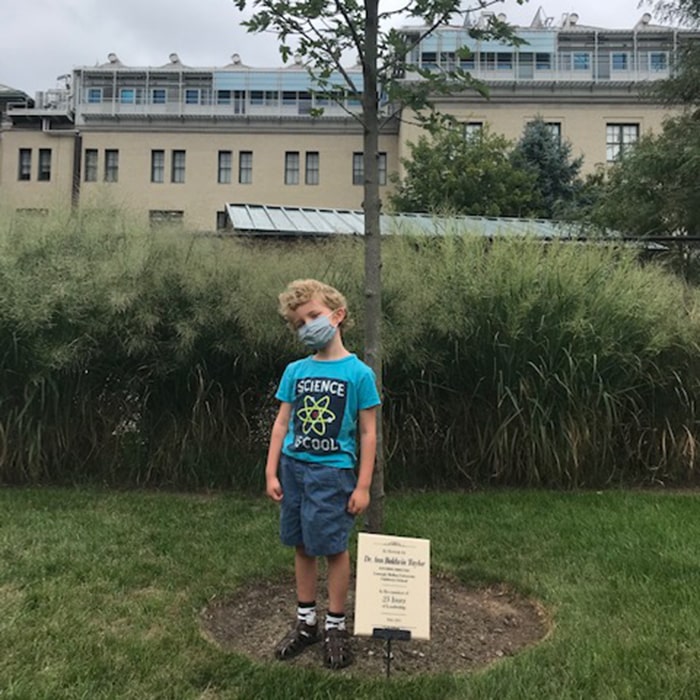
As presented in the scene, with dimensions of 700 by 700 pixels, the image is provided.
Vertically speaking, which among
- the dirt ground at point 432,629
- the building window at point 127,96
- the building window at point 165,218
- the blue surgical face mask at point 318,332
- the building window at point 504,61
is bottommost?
the dirt ground at point 432,629

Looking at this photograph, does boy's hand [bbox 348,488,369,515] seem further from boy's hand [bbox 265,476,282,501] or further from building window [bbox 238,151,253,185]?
building window [bbox 238,151,253,185]

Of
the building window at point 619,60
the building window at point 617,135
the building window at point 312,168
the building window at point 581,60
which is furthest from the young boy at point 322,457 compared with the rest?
the building window at point 619,60

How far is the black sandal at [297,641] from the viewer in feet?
10.1

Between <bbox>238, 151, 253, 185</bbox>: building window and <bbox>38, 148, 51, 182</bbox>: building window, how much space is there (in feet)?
38.2

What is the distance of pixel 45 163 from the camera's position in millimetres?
43219

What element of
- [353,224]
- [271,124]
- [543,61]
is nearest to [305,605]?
[353,224]

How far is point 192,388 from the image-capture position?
6324 millimetres

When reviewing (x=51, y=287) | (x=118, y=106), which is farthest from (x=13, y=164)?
(x=51, y=287)

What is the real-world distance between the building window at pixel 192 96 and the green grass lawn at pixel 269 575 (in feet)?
144

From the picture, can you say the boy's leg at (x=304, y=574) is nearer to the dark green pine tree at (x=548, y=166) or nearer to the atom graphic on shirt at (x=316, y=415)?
the atom graphic on shirt at (x=316, y=415)

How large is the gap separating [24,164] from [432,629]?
4657 centimetres

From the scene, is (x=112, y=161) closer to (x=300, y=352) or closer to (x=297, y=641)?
(x=300, y=352)

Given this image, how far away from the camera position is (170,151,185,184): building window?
144ft

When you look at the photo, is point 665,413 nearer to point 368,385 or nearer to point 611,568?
point 611,568
